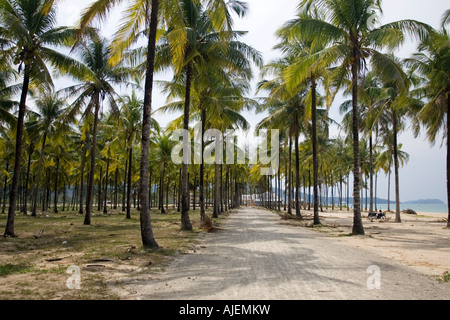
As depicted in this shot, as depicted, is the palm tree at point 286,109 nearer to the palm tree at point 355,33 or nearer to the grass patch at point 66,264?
the palm tree at point 355,33

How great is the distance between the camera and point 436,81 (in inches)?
760

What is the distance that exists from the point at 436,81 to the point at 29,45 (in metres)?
20.5

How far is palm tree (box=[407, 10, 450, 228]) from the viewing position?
18859mm

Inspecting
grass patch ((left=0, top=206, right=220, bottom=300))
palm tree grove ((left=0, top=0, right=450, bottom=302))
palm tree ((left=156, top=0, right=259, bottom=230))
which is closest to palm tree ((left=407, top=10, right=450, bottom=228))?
palm tree grove ((left=0, top=0, right=450, bottom=302))

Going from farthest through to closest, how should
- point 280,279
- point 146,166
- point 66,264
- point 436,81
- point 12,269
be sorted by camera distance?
point 436,81
point 146,166
point 66,264
point 12,269
point 280,279

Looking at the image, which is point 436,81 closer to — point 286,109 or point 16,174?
point 286,109

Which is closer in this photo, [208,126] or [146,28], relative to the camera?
[146,28]

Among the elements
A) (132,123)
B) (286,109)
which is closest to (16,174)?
(132,123)

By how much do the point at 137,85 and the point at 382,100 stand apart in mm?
17784

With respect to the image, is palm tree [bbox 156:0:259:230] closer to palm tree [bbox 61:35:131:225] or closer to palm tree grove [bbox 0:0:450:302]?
palm tree grove [bbox 0:0:450:302]
